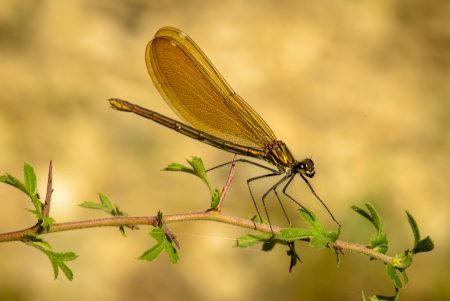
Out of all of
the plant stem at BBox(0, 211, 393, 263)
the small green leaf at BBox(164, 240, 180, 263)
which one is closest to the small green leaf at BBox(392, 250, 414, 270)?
the plant stem at BBox(0, 211, 393, 263)

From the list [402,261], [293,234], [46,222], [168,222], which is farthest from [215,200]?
[402,261]

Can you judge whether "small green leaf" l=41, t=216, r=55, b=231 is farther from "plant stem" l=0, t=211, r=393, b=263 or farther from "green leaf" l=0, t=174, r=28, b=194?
"green leaf" l=0, t=174, r=28, b=194

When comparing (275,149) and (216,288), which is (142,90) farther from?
(275,149)

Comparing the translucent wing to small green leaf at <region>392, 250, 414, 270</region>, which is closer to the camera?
small green leaf at <region>392, 250, 414, 270</region>

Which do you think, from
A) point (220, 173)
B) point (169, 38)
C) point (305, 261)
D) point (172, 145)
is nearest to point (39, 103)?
point (172, 145)

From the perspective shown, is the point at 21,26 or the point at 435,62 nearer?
the point at 21,26

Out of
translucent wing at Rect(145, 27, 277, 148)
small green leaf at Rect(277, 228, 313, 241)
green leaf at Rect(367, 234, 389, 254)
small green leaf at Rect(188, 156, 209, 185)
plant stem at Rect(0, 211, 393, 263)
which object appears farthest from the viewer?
translucent wing at Rect(145, 27, 277, 148)
